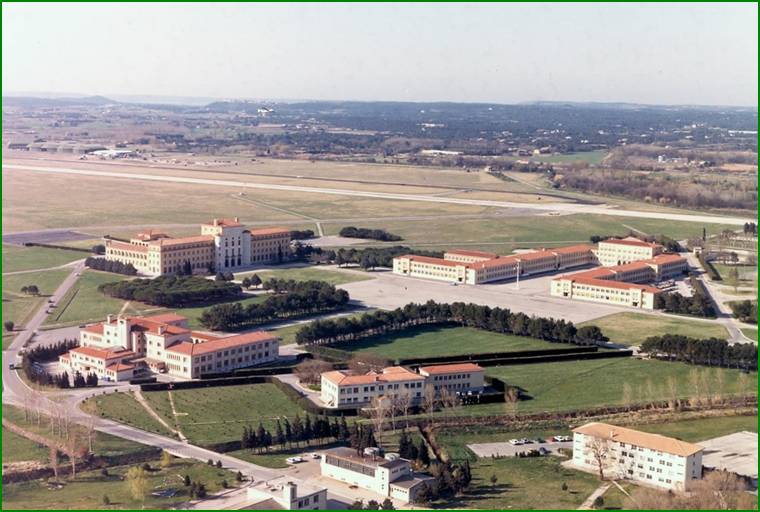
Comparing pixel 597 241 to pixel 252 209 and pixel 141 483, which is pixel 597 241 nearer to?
pixel 252 209

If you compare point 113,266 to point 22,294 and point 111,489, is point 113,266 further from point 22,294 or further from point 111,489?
point 111,489

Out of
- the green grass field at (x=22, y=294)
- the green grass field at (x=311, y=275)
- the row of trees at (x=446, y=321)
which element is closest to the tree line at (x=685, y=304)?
the row of trees at (x=446, y=321)

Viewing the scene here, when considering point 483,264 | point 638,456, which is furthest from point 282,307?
point 638,456

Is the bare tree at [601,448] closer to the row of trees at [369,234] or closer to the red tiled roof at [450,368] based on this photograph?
the red tiled roof at [450,368]

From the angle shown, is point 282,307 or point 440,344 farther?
point 282,307

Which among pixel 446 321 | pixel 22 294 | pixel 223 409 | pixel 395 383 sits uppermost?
pixel 395 383

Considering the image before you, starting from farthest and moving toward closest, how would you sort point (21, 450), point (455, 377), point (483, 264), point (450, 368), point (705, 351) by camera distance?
point (483, 264) → point (705, 351) → point (450, 368) → point (455, 377) → point (21, 450)

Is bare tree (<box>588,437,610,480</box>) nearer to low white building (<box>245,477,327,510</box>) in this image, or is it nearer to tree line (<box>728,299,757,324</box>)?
low white building (<box>245,477,327,510</box>)
